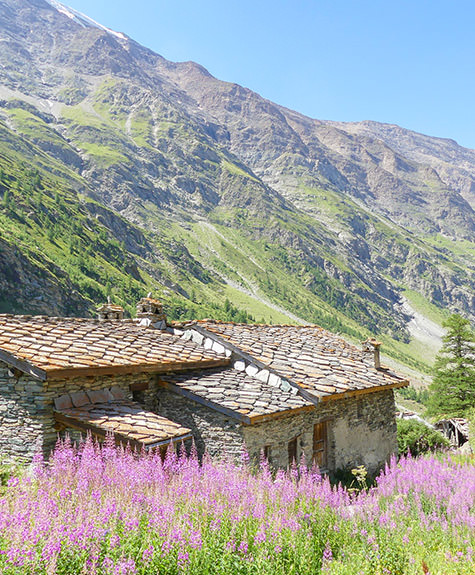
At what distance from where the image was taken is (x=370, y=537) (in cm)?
628

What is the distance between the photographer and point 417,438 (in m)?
22.1

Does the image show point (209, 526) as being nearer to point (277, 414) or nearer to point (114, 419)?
point (114, 419)

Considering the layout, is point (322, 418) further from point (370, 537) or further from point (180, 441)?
point (370, 537)

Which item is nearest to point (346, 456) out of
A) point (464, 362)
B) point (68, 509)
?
point (68, 509)

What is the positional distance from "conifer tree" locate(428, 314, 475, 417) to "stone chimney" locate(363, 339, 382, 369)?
25893 mm

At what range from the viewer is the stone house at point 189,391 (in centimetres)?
1053

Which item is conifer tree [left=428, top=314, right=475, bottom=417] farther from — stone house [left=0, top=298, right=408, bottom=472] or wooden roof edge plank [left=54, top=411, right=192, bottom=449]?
wooden roof edge plank [left=54, top=411, right=192, bottom=449]

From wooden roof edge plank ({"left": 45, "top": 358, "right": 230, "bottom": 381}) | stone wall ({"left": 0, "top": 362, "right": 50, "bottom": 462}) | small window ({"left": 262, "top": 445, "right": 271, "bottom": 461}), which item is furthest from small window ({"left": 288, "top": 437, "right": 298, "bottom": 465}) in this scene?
stone wall ({"left": 0, "top": 362, "right": 50, "bottom": 462})

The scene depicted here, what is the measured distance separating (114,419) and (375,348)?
42.5ft

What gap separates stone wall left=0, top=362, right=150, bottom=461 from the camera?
10.4 metres

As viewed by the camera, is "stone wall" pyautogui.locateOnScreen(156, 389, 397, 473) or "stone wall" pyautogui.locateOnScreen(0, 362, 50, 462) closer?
"stone wall" pyautogui.locateOnScreen(0, 362, 50, 462)

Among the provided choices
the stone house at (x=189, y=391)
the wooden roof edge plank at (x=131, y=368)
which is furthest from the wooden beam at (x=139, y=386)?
the wooden roof edge plank at (x=131, y=368)

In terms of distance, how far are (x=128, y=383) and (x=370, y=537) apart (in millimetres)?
A: 8097

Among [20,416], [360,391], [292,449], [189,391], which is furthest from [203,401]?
[360,391]
